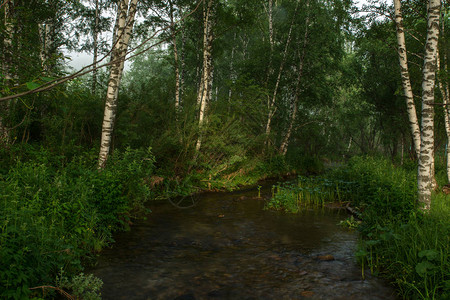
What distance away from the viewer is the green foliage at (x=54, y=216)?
3.36m

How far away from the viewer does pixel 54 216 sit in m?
4.82

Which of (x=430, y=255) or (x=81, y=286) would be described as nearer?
(x=81, y=286)

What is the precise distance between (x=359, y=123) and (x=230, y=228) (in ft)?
75.2

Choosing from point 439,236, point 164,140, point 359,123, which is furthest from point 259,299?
point 359,123

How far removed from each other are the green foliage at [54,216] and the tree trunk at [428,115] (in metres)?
6.23

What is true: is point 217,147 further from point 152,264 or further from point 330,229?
point 152,264

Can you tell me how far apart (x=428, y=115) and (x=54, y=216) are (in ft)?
24.6

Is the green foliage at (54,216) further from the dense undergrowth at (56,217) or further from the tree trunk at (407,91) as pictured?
the tree trunk at (407,91)

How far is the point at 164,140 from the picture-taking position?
11203mm

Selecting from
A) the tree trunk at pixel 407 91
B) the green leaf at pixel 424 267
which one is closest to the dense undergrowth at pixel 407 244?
the green leaf at pixel 424 267

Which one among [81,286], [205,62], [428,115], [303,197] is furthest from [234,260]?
[205,62]

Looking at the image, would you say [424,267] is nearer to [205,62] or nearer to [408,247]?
[408,247]

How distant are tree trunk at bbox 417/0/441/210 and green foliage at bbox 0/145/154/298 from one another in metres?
6.23

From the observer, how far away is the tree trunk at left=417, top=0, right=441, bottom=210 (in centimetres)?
629
